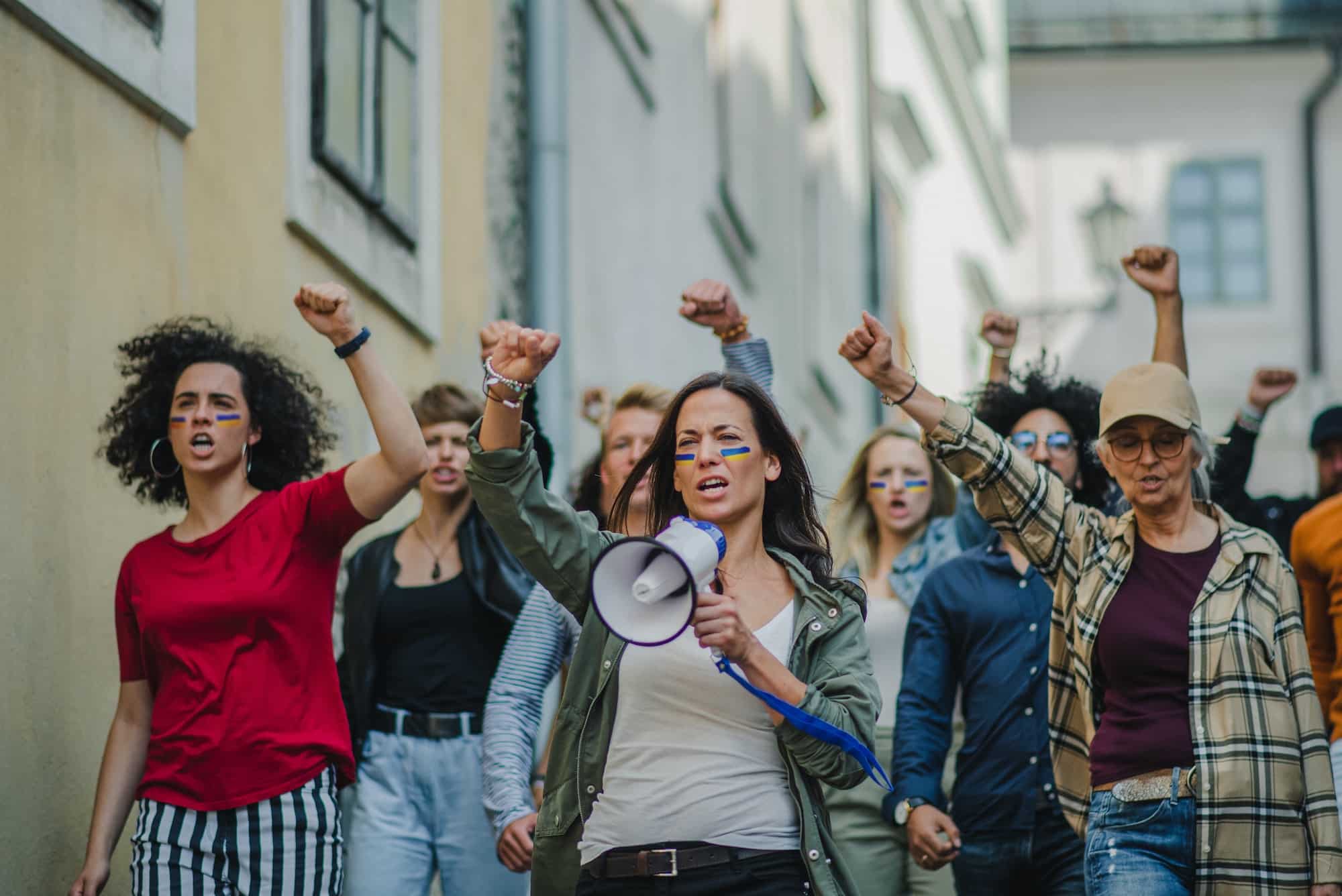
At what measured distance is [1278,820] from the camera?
16.2 ft

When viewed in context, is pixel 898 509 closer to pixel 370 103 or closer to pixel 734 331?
pixel 734 331

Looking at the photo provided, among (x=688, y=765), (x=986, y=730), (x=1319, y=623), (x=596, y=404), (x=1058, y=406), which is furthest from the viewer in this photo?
(x=596, y=404)

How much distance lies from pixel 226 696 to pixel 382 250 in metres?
3.58

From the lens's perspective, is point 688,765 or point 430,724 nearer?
point 688,765

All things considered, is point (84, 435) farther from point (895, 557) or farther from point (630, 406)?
point (895, 557)

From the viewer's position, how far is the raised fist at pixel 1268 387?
664cm

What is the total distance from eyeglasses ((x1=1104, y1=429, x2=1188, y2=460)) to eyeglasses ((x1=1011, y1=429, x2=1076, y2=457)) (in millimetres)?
1194

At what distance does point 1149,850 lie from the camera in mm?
4934

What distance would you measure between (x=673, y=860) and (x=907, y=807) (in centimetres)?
196

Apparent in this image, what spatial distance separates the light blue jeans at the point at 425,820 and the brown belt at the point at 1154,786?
1.79 meters

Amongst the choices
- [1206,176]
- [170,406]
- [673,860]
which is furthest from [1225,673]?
[1206,176]

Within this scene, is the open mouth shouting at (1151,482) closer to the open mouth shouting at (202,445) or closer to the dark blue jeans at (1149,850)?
the dark blue jeans at (1149,850)

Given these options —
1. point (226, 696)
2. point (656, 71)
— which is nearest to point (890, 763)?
point (226, 696)

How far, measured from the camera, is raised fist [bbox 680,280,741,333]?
5.46m
